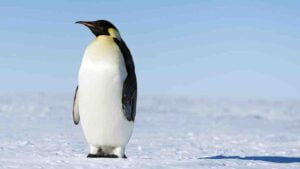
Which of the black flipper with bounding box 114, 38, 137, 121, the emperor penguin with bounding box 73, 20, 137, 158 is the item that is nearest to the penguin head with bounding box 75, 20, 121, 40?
the emperor penguin with bounding box 73, 20, 137, 158

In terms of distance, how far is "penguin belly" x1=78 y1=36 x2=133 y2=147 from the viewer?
17.9ft

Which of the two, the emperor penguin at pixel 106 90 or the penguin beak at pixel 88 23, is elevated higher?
the penguin beak at pixel 88 23

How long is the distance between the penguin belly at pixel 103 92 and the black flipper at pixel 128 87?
1.5 inches

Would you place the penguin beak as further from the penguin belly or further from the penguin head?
the penguin belly

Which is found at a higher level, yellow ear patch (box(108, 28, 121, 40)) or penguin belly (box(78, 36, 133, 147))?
yellow ear patch (box(108, 28, 121, 40))

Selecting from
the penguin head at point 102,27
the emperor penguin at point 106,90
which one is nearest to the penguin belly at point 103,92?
the emperor penguin at point 106,90

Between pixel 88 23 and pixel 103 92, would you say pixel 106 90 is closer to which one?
pixel 103 92

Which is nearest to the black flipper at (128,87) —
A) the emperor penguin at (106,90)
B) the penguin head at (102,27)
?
the emperor penguin at (106,90)

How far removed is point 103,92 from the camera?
545 centimetres

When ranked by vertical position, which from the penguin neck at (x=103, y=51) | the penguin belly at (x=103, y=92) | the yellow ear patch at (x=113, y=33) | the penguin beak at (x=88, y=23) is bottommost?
the penguin belly at (x=103, y=92)

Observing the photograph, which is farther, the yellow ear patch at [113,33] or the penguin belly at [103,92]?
the yellow ear patch at [113,33]

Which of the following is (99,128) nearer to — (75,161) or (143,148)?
(75,161)

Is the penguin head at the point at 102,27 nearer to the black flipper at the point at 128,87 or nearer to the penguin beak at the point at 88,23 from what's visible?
the penguin beak at the point at 88,23

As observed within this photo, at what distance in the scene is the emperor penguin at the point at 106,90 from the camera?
5.45 m
